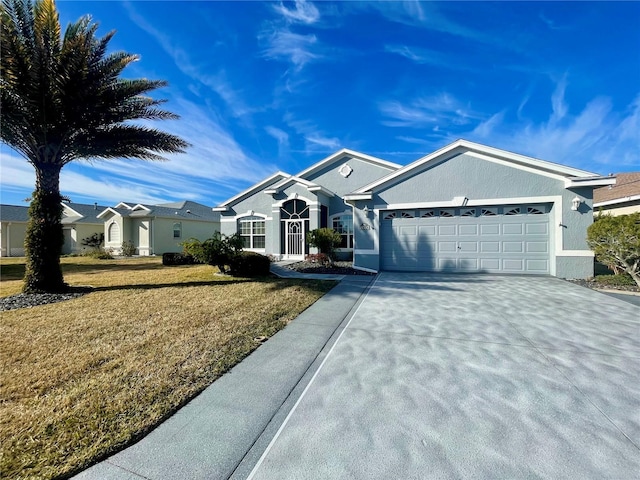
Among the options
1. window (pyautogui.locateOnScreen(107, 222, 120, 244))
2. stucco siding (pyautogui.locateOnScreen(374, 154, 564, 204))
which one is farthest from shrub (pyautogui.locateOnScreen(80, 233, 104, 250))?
stucco siding (pyautogui.locateOnScreen(374, 154, 564, 204))

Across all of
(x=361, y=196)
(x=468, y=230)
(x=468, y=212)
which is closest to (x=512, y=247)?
(x=468, y=230)

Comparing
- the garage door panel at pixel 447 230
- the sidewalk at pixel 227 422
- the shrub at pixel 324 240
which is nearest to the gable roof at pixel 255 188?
the shrub at pixel 324 240

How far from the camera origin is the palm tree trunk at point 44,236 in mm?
7730

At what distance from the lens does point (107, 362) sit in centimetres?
354

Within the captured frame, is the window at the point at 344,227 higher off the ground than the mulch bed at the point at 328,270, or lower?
higher

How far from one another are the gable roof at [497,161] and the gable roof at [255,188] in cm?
742

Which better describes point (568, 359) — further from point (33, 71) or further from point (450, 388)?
point (33, 71)

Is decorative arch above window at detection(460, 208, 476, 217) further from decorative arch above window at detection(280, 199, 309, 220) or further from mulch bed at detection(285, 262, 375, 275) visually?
decorative arch above window at detection(280, 199, 309, 220)

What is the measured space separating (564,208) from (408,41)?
8.44 metres

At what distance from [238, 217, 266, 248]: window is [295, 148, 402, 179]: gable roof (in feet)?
13.7

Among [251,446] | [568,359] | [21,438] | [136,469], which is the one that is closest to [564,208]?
[568,359]

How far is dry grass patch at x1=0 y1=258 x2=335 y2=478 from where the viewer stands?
220 cm

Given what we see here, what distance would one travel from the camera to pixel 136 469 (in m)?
1.94

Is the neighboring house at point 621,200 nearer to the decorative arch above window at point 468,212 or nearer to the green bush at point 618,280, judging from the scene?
the green bush at point 618,280
